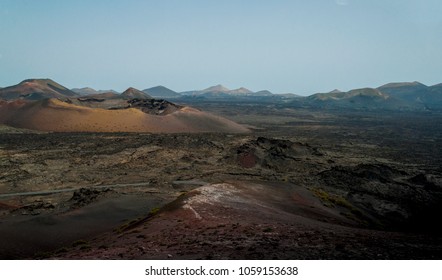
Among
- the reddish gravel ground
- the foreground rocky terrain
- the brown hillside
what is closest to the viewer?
the reddish gravel ground

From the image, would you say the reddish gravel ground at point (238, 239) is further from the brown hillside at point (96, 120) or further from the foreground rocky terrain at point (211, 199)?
the brown hillside at point (96, 120)

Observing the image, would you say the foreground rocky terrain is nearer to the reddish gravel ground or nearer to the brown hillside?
the reddish gravel ground

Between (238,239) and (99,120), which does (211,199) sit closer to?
(238,239)

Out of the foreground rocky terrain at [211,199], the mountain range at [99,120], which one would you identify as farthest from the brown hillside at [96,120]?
the foreground rocky terrain at [211,199]

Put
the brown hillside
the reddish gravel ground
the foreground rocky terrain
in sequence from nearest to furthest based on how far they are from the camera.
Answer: the reddish gravel ground, the foreground rocky terrain, the brown hillside

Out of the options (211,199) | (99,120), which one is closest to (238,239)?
(211,199)

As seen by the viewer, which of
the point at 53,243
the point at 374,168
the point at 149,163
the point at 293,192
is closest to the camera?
the point at 53,243

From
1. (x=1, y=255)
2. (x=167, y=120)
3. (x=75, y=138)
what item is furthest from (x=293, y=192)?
(x=167, y=120)

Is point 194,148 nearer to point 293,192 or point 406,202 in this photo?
point 293,192

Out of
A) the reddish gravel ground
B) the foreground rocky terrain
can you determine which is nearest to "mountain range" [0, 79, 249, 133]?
the foreground rocky terrain
